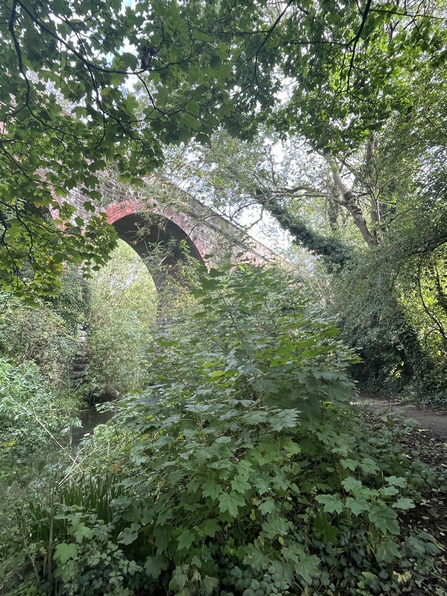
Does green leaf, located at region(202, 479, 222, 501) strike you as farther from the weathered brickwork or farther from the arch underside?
the arch underside

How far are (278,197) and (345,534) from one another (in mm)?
7688

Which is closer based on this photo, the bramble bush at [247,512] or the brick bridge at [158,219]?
the bramble bush at [247,512]

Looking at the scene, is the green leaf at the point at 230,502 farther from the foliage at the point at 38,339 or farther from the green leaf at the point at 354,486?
the foliage at the point at 38,339

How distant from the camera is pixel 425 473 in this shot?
224 cm

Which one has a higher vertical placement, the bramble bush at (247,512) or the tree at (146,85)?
the tree at (146,85)

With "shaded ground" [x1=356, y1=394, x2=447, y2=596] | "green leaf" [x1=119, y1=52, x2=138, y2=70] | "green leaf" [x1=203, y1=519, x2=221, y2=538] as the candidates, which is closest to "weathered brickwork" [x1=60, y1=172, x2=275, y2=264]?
"shaded ground" [x1=356, y1=394, x2=447, y2=596]

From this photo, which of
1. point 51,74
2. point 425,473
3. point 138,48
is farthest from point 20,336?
point 425,473

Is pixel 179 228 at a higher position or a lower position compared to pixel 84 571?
higher

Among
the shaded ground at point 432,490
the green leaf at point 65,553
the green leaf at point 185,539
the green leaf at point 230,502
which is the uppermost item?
the green leaf at point 230,502

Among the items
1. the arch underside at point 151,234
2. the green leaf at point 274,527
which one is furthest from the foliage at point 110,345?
the green leaf at point 274,527

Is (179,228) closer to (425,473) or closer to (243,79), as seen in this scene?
(243,79)

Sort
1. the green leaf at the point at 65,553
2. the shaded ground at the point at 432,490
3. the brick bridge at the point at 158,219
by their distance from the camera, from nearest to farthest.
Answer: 1. the green leaf at the point at 65,553
2. the shaded ground at the point at 432,490
3. the brick bridge at the point at 158,219

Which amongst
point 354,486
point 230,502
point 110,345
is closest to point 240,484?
point 230,502

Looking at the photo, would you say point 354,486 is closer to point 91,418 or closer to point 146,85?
point 146,85
